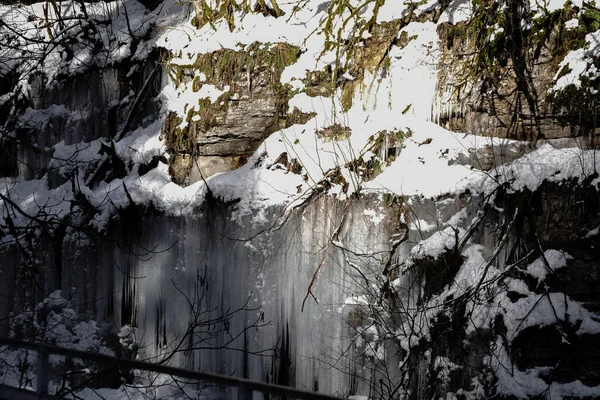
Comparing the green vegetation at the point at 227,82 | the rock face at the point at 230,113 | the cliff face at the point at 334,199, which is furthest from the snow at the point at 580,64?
the rock face at the point at 230,113

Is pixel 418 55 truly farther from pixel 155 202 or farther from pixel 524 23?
pixel 155 202

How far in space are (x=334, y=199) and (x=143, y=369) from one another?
11.6 feet

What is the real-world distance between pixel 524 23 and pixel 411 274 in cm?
255

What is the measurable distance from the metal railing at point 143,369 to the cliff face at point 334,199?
5.29 ft

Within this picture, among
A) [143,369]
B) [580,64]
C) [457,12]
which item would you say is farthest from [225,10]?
[143,369]

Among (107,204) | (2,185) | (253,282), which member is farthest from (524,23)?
(2,185)

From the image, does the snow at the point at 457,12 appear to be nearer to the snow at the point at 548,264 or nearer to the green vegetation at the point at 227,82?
the green vegetation at the point at 227,82

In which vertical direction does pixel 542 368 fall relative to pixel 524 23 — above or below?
below

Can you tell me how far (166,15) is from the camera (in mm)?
8789

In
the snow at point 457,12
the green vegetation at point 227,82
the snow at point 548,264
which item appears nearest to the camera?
the snow at point 548,264

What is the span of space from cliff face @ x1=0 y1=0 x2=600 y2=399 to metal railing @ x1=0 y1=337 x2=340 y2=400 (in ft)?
5.29

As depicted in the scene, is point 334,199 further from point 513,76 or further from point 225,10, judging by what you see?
point 225,10

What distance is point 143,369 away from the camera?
3375 millimetres

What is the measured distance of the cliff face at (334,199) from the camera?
559cm
